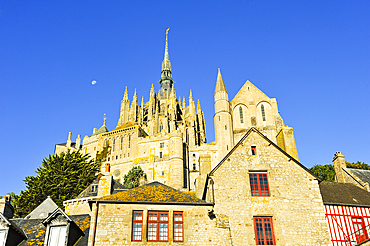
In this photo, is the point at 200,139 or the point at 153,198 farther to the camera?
the point at 200,139

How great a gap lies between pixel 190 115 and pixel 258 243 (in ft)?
221

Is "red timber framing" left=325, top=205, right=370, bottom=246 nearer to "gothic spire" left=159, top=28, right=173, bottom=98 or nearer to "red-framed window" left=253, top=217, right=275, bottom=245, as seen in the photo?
"red-framed window" left=253, top=217, right=275, bottom=245

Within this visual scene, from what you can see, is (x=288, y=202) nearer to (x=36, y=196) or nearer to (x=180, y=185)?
(x=36, y=196)


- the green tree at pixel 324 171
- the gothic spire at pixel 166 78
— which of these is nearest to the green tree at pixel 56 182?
the green tree at pixel 324 171

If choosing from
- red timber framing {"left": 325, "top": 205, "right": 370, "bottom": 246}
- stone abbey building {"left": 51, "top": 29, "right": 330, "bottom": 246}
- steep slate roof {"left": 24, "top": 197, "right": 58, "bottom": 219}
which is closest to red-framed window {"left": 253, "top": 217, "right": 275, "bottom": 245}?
stone abbey building {"left": 51, "top": 29, "right": 330, "bottom": 246}

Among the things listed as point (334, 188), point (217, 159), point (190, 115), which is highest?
point (190, 115)

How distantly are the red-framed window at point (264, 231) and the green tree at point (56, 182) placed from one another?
24738 mm

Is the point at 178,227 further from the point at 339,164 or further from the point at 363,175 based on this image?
the point at 363,175

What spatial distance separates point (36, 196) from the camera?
116 ft

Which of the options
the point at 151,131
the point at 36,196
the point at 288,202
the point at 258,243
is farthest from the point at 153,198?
the point at 151,131

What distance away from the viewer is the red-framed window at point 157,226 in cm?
1573

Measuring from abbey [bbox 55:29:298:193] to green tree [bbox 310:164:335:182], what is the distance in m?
7.18

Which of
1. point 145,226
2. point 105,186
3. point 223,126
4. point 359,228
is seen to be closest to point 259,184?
point 145,226

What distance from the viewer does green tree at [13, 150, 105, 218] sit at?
35062 mm
